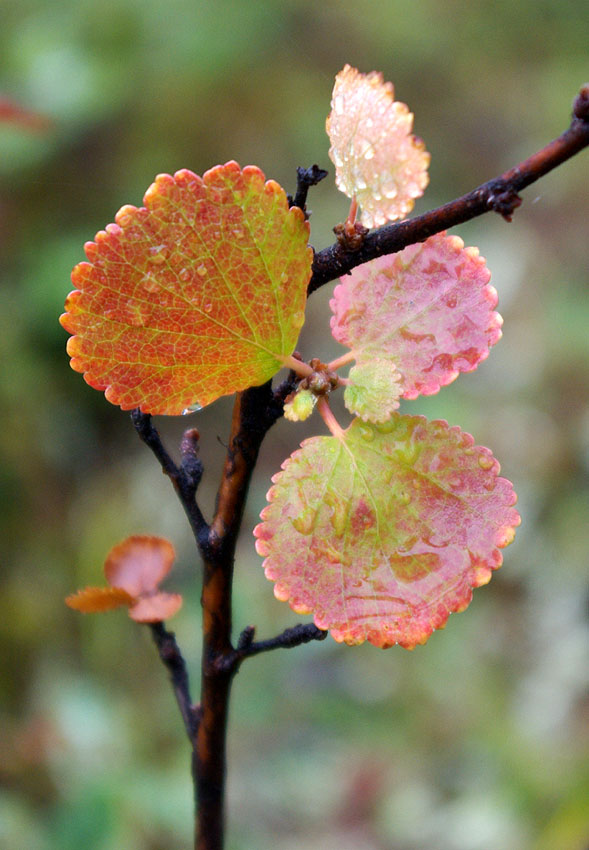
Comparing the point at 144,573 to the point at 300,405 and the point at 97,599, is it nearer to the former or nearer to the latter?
the point at 97,599

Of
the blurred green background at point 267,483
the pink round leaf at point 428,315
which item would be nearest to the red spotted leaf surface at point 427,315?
the pink round leaf at point 428,315

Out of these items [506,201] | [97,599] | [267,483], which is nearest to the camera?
[506,201]

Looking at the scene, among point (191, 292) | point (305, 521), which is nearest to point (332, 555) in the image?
point (305, 521)

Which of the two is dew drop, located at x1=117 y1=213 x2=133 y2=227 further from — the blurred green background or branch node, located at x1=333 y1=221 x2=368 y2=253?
the blurred green background

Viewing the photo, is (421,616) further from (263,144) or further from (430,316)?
(263,144)

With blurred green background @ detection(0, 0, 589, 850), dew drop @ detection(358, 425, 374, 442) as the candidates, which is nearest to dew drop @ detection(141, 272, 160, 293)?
dew drop @ detection(358, 425, 374, 442)
